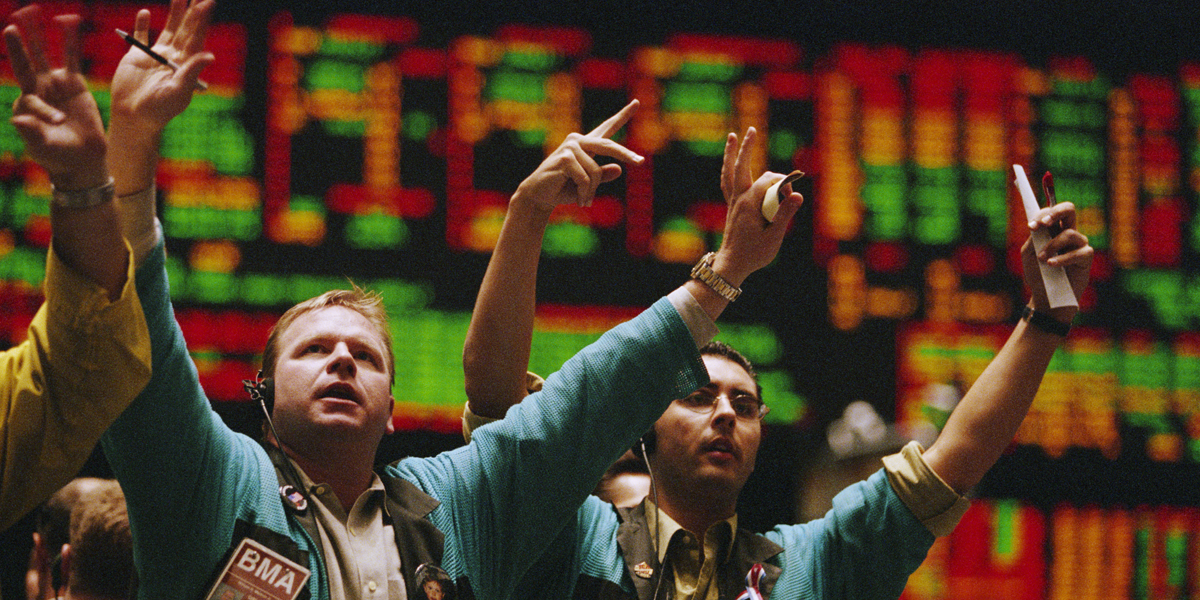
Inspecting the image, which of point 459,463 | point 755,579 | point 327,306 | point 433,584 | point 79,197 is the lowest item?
point 755,579

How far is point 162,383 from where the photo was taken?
4.61 ft

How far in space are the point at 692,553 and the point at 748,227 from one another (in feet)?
2.31

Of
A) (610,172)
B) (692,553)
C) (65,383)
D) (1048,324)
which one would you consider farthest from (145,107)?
(1048,324)

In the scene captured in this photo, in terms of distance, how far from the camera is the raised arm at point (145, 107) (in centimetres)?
135

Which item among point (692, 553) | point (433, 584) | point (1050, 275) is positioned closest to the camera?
point (433, 584)

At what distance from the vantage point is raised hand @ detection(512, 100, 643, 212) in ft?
5.67

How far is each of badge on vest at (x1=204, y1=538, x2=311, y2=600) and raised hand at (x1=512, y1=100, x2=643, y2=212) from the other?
0.61 metres

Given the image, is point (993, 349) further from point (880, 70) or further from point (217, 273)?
point (217, 273)

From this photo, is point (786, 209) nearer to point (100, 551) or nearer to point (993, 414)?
point (993, 414)

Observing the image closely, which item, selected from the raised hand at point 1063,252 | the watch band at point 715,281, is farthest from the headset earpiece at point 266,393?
the raised hand at point 1063,252

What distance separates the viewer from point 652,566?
6.63 feet

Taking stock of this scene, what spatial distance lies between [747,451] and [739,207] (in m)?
0.69

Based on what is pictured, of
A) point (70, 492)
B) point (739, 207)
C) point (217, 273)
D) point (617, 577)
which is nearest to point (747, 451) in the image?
point (617, 577)

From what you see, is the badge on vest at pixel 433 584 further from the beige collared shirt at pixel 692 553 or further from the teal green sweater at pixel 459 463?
the beige collared shirt at pixel 692 553
